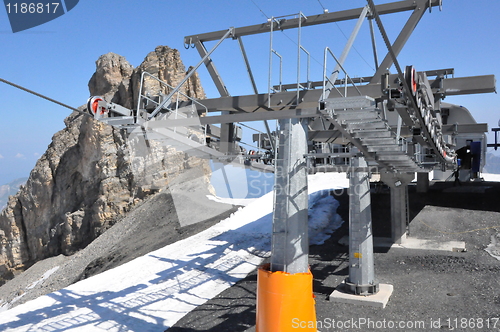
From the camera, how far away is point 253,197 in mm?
34562

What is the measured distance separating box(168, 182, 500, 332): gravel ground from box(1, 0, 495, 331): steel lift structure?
1.48 metres

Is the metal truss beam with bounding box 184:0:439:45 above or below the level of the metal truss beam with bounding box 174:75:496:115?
above

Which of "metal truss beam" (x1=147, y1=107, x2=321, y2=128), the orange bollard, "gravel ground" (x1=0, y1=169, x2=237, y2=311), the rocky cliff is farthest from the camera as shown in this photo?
the rocky cliff

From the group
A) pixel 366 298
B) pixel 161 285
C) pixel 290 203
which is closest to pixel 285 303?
pixel 290 203

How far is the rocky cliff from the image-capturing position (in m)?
39.8

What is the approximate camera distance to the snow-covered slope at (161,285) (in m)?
12.8

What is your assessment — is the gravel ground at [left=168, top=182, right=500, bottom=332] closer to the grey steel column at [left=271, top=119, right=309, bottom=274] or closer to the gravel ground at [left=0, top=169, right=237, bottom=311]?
the grey steel column at [left=271, top=119, right=309, bottom=274]

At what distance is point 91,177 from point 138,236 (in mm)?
16843

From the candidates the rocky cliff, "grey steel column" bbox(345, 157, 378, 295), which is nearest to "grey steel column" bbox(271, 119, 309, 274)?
"grey steel column" bbox(345, 157, 378, 295)

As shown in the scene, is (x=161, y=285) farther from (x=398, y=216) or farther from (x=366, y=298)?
(x=398, y=216)

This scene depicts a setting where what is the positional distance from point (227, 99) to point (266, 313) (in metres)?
6.14

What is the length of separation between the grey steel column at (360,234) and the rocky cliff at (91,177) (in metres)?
28.0

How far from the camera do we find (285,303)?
7.56m

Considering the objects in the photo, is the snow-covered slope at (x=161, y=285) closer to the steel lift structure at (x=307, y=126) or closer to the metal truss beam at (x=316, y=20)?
the steel lift structure at (x=307, y=126)
